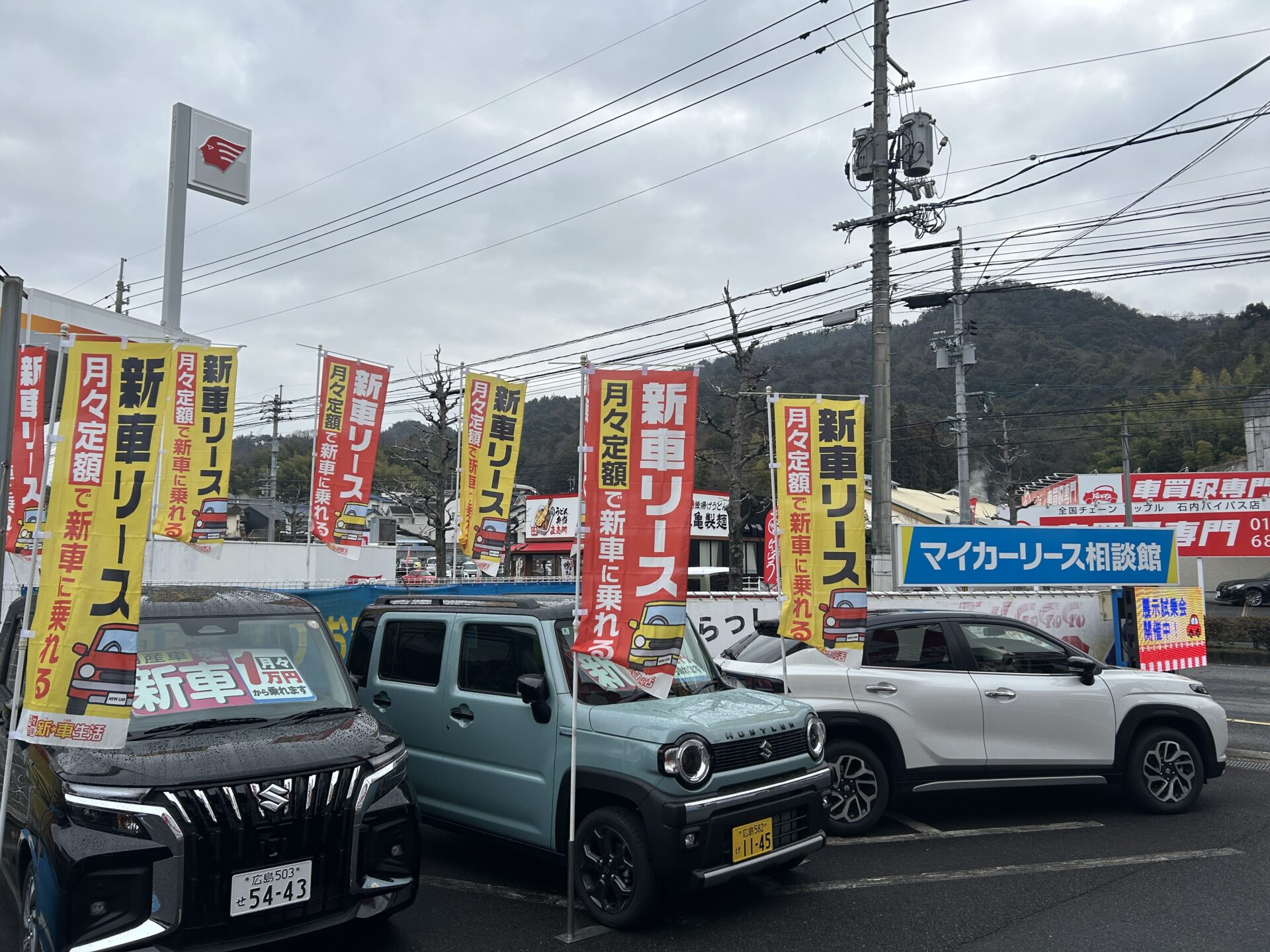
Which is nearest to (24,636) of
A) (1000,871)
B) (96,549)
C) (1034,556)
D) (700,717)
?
(96,549)

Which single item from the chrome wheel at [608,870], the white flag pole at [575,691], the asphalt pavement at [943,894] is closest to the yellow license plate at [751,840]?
the asphalt pavement at [943,894]

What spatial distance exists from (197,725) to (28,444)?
32.6 ft

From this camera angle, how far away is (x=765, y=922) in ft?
16.6

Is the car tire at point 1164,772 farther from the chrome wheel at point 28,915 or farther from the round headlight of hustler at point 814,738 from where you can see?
the chrome wheel at point 28,915

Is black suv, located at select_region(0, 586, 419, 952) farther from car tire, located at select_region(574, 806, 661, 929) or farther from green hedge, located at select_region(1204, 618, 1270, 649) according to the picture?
green hedge, located at select_region(1204, 618, 1270, 649)

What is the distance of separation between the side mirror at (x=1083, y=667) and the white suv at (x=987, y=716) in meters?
0.01

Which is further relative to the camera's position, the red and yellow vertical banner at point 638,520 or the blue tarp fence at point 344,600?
the blue tarp fence at point 344,600

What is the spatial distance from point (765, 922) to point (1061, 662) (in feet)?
11.9

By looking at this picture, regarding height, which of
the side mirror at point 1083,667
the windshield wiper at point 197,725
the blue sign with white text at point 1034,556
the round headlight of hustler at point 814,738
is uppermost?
the blue sign with white text at point 1034,556

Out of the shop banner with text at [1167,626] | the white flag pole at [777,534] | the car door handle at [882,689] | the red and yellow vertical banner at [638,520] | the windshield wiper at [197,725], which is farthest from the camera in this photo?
the shop banner with text at [1167,626]

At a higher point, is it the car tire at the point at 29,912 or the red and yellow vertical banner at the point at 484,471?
the red and yellow vertical banner at the point at 484,471

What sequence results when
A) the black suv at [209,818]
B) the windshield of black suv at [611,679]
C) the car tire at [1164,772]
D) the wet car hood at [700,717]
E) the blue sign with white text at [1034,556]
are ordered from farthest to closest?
the blue sign with white text at [1034,556]
the car tire at [1164,772]
the windshield of black suv at [611,679]
the wet car hood at [700,717]
the black suv at [209,818]

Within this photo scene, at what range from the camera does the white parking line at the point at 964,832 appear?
6.62 meters

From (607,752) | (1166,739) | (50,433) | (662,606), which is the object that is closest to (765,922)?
(607,752)
